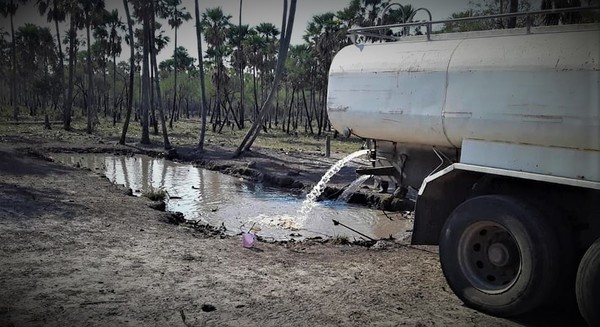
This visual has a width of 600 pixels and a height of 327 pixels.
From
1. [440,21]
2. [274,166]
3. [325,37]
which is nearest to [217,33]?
[325,37]

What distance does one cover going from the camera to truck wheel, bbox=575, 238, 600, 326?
11.9 feet

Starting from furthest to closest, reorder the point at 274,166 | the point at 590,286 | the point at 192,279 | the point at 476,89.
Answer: the point at 274,166, the point at 192,279, the point at 476,89, the point at 590,286

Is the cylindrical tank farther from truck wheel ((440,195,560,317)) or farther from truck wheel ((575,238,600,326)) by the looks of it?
truck wheel ((575,238,600,326))

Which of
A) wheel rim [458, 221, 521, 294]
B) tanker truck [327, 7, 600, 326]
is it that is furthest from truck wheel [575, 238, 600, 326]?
wheel rim [458, 221, 521, 294]

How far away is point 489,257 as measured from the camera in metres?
4.53

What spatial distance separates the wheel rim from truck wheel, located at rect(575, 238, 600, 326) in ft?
2.05

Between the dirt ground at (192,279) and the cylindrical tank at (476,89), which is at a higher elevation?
the cylindrical tank at (476,89)

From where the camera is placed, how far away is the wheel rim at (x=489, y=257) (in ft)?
14.5

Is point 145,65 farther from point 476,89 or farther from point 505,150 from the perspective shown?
point 505,150

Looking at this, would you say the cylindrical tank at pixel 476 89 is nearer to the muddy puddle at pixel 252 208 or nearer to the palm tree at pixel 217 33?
the muddy puddle at pixel 252 208

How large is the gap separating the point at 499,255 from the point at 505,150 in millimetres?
1094

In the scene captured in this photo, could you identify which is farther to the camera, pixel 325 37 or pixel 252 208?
pixel 325 37

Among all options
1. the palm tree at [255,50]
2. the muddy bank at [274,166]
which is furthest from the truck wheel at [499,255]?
the palm tree at [255,50]

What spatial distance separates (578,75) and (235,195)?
451 inches
